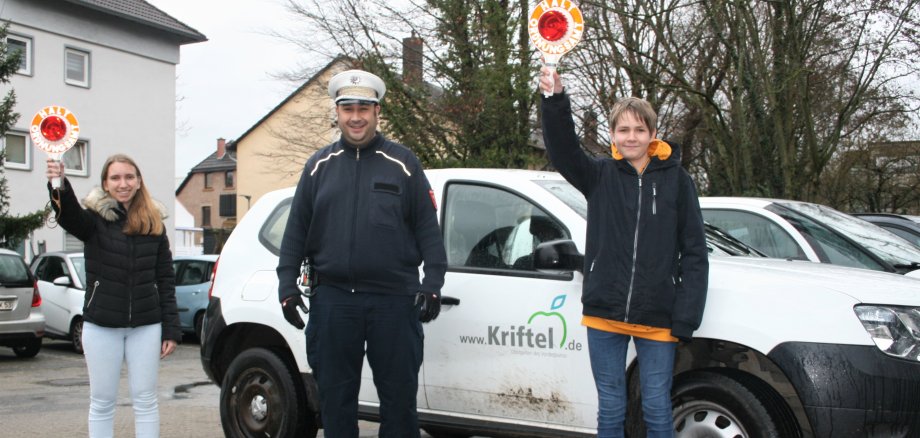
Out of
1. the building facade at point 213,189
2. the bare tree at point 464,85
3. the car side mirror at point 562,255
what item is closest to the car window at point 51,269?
the bare tree at point 464,85

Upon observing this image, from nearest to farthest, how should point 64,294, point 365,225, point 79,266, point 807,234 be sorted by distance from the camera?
point 365,225
point 807,234
point 64,294
point 79,266

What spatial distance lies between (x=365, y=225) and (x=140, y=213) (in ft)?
4.49

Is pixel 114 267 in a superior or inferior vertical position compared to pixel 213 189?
inferior

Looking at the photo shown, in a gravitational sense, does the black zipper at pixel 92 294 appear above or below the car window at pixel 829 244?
below

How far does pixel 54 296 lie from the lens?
14992mm

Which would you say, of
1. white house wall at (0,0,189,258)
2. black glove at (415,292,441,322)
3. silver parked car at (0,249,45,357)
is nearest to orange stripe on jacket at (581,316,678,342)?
black glove at (415,292,441,322)

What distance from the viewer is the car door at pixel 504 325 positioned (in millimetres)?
4543

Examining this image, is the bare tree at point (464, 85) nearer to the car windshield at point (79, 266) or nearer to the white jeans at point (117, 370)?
the car windshield at point (79, 266)

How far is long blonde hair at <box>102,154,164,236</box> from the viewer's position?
4.88 metres

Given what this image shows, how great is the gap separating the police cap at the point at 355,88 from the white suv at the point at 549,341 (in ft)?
3.10

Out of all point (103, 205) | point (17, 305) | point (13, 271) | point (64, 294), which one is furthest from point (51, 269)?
point (103, 205)

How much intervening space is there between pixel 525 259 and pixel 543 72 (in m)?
1.15

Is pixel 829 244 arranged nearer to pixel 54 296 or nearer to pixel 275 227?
pixel 275 227

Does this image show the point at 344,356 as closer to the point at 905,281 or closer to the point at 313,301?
the point at 313,301
